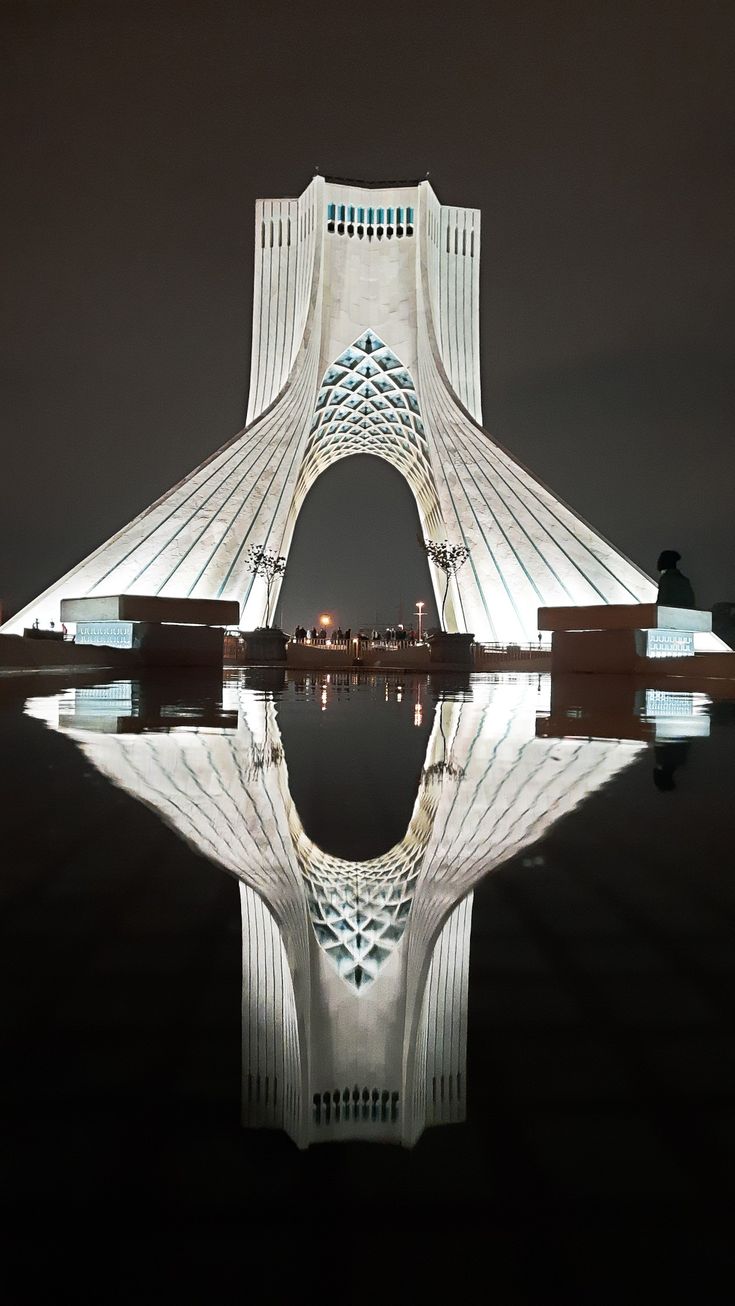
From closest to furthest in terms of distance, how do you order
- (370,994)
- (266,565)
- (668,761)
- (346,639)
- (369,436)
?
1. (370,994)
2. (668,761)
3. (266,565)
4. (369,436)
5. (346,639)

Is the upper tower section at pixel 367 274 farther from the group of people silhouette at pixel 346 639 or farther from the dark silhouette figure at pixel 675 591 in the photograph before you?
the dark silhouette figure at pixel 675 591

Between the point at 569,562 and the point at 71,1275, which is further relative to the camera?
the point at 569,562

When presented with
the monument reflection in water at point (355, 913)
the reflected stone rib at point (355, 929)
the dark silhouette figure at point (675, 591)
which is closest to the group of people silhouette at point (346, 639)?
the dark silhouette figure at point (675, 591)

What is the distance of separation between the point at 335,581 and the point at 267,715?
4517 cm

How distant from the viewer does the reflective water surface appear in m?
0.51

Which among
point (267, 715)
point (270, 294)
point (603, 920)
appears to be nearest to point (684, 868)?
point (603, 920)

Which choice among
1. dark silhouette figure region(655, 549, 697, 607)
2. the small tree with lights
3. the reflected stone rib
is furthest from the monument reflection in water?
the small tree with lights

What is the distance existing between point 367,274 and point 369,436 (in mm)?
5297

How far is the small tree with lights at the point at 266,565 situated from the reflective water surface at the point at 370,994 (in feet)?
68.9

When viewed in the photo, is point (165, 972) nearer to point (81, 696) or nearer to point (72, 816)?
point (72, 816)

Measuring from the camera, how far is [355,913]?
3.18ft

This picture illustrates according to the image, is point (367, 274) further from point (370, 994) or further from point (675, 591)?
point (370, 994)

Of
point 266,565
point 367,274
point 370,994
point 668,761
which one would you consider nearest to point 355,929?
point 370,994

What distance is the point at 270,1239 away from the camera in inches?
17.3
